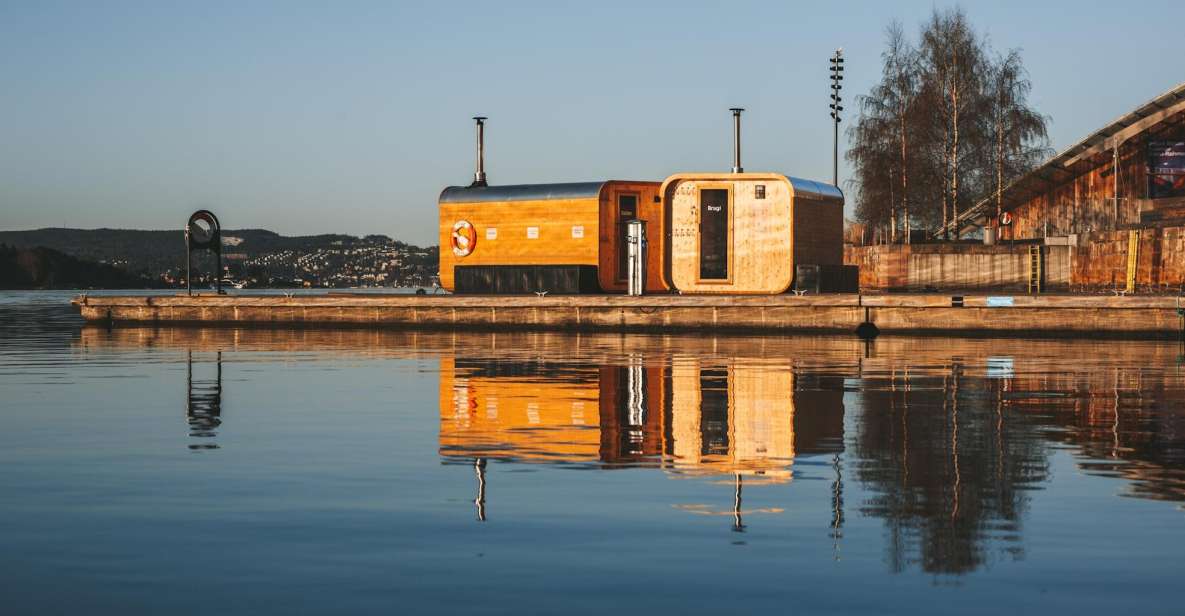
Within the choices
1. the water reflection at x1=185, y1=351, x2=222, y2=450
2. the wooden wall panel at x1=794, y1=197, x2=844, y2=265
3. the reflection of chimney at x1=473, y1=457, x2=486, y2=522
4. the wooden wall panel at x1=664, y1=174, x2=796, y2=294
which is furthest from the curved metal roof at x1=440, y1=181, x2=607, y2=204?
the reflection of chimney at x1=473, y1=457, x2=486, y2=522

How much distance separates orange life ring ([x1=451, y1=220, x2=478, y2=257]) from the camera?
1606 inches

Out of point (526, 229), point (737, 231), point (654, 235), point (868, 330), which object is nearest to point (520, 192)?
point (526, 229)

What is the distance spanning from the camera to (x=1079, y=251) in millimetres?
46156

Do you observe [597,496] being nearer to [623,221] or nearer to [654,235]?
[623,221]

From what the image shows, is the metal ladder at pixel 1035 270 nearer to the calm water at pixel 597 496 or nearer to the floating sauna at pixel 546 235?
the floating sauna at pixel 546 235

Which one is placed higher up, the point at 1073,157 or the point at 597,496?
the point at 1073,157

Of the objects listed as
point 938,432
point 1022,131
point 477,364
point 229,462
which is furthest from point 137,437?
point 1022,131

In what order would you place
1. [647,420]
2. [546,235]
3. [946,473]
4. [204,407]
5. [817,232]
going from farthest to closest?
[546,235]
[817,232]
[204,407]
[647,420]
[946,473]

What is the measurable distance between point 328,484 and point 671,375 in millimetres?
10987

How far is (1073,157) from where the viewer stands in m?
52.7

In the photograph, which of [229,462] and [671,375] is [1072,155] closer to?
[671,375]

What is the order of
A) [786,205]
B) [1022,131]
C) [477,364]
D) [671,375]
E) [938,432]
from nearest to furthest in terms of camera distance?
[938,432] → [671,375] → [477,364] → [786,205] → [1022,131]

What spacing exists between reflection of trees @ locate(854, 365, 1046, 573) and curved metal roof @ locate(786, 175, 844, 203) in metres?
21.9

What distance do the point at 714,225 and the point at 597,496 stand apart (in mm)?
29177
